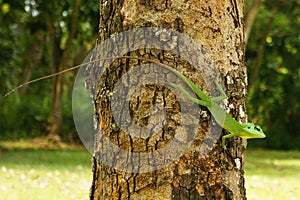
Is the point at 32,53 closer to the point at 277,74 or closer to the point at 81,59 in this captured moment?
the point at 81,59

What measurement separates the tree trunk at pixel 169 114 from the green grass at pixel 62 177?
3.54m

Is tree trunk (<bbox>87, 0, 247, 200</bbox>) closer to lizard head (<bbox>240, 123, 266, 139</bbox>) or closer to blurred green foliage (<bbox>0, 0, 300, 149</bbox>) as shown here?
lizard head (<bbox>240, 123, 266, 139</bbox>)

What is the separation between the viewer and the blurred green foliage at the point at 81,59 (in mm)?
12008

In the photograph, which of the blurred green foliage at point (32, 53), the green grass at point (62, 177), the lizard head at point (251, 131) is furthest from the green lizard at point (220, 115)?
the blurred green foliage at point (32, 53)

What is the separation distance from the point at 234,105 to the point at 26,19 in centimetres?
1118

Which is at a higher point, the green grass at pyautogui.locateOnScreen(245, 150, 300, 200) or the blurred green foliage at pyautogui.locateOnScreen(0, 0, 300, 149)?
the blurred green foliage at pyautogui.locateOnScreen(0, 0, 300, 149)

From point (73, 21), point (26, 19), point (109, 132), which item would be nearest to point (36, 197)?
point (109, 132)

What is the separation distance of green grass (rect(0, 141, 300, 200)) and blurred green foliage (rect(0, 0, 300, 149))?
6.70 feet

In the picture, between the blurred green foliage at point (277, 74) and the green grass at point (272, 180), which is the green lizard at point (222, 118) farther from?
the blurred green foliage at point (277, 74)

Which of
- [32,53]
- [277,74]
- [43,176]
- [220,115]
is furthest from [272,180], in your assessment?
[32,53]

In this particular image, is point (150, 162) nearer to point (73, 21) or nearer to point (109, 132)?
point (109, 132)

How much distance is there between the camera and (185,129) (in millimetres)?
2168

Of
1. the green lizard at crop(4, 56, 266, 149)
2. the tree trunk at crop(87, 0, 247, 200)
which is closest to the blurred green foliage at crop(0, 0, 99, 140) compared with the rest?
the tree trunk at crop(87, 0, 247, 200)

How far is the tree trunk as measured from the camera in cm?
216
